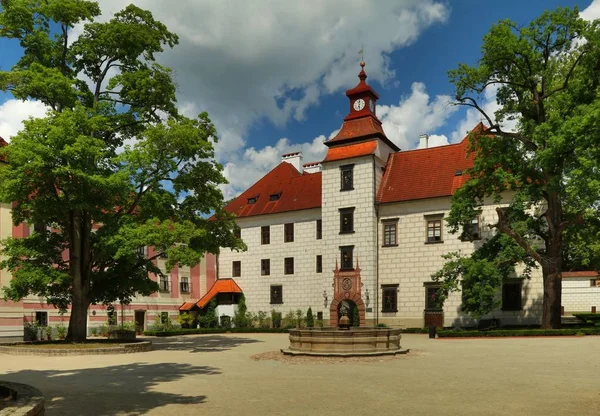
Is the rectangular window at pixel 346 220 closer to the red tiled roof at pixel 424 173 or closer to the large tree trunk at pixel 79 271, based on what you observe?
the red tiled roof at pixel 424 173

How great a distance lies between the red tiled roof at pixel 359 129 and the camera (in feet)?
129

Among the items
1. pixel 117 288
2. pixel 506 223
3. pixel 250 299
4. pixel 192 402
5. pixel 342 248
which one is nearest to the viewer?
pixel 192 402

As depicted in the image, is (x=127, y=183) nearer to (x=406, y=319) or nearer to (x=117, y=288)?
(x=117, y=288)

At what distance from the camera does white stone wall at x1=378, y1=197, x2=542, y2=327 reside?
115 feet

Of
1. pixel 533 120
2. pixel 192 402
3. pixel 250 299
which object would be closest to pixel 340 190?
pixel 250 299

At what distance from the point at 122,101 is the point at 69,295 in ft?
30.1

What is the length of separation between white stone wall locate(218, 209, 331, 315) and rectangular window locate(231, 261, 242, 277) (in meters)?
0.23

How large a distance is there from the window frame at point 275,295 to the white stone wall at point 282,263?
0.22m

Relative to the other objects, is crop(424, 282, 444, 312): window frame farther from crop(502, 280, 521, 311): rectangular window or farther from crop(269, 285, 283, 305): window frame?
crop(269, 285, 283, 305): window frame

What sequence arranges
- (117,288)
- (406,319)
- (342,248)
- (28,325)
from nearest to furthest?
(117,288) → (28,325) → (406,319) → (342,248)

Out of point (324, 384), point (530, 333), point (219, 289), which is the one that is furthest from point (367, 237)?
point (324, 384)

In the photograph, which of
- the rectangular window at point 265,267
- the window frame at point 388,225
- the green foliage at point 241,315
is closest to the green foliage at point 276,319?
the green foliage at point 241,315

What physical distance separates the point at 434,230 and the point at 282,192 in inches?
535

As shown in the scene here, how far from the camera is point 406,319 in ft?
119
